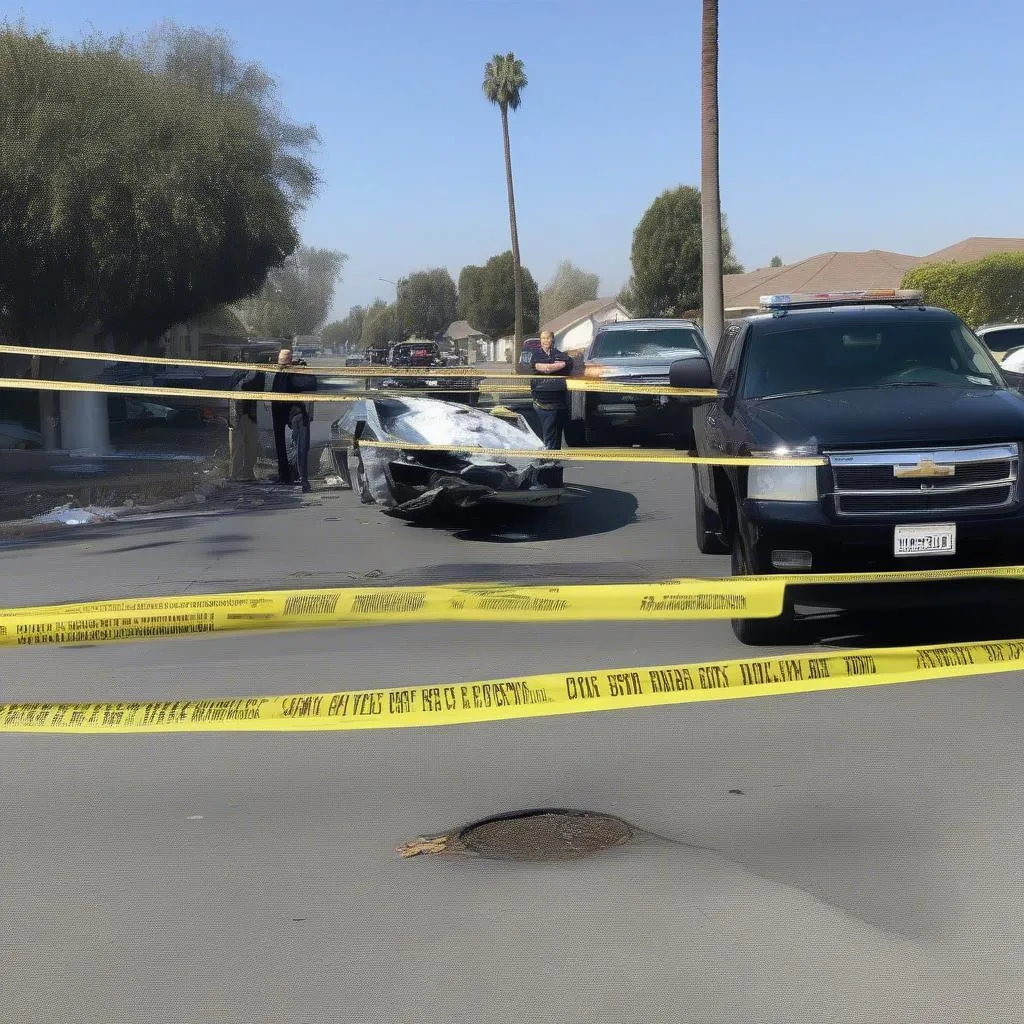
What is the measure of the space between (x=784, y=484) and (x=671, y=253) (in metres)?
66.7

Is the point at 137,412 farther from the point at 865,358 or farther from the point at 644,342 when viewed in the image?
the point at 865,358

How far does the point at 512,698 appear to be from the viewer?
5.45 metres

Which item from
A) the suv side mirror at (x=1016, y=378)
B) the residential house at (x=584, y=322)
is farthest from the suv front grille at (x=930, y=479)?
the residential house at (x=584, y=322)

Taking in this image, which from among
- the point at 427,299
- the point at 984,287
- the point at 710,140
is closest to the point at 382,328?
the point at 427,299

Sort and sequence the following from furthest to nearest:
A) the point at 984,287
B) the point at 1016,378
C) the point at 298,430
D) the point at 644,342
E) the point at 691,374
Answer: the point at 984,287
the point at 644,342
the point at 298,430
the point at 1016,378
the point at 691,374

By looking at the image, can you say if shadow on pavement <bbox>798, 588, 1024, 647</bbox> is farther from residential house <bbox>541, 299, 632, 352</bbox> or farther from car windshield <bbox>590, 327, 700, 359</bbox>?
residential house <bbox>541, 299, 632, 352</bbox>

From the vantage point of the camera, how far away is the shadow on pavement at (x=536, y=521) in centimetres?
1170

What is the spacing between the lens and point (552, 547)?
1097 centimetres

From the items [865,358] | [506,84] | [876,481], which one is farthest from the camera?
[506,84]

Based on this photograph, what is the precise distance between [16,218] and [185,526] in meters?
11.6

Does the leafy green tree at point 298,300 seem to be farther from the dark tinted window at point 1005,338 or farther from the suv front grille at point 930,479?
the suv front grille at point 930,479

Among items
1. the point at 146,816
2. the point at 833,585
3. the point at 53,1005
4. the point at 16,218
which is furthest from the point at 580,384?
the point at 16,218

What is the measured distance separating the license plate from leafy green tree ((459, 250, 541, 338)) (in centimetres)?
10322

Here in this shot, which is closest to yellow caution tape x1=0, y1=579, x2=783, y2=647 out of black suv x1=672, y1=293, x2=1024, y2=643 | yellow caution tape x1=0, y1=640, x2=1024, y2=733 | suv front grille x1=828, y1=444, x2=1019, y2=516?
yellow caution tape x1=0, y1=640, x2=1024, y2=733
